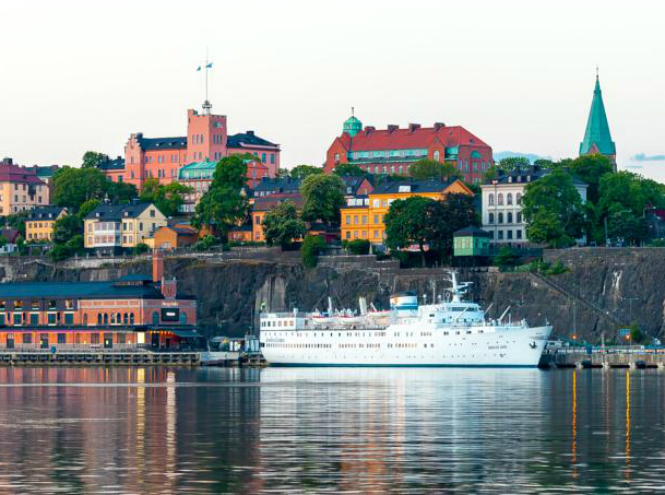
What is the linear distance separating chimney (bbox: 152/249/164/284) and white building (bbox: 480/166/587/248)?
32604mm

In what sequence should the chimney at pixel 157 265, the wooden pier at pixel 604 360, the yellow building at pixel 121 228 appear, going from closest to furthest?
1. the wooden pier at pixel 604 360
2. the chimney at pixel 157 265
3. the yellow building at pixel 121 228

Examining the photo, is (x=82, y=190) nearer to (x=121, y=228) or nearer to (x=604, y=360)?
(x=121, y=228)

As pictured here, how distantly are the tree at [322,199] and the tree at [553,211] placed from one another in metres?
23.7

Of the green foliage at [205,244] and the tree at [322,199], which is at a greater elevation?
the tree at [322,199]

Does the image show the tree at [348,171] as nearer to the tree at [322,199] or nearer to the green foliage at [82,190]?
the tree at [322,199]

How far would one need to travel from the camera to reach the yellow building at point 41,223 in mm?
188500

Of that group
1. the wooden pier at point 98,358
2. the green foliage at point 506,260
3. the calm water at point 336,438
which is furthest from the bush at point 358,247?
the calm water at point 336,438

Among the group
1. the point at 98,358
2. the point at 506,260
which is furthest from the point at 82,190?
the point at 506,260

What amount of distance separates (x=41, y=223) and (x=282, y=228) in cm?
4271

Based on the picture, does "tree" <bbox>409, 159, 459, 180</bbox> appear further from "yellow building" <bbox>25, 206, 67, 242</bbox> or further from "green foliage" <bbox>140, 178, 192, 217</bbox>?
"yellow building" <bbox>25, 206, 67, 242</bbox>

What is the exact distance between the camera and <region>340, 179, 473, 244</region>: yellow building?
163 m

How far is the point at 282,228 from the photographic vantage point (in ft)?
521

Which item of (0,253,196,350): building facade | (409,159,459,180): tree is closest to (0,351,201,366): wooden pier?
(0,253,196,350): building facade

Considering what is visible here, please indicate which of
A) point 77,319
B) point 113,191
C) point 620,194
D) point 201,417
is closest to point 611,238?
point 620,194
